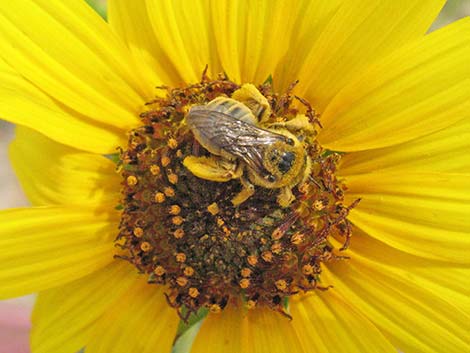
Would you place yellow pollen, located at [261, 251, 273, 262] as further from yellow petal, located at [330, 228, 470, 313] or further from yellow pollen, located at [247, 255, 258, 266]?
yellow petal, located at [330, 228, 470, 313]

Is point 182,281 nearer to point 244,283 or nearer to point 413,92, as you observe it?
point 244,283

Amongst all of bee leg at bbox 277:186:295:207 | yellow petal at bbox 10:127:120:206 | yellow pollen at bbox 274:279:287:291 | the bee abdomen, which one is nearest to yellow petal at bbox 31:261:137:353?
yellow petal at bbox 10:127:120:206

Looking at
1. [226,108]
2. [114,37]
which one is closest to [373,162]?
[226,108]

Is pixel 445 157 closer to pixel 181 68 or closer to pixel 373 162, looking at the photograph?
pixel 373 162

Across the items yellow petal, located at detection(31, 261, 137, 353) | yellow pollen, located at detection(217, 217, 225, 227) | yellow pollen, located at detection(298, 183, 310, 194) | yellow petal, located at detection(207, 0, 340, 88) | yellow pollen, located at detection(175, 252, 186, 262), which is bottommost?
yellow petal, located at detection(31, 261, 137, 353)

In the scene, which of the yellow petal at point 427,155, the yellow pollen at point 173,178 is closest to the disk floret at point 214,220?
the yellow pollen at point 173,178

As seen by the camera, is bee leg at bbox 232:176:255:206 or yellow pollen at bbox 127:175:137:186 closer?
bee leg at bbox 232:176:255:206
